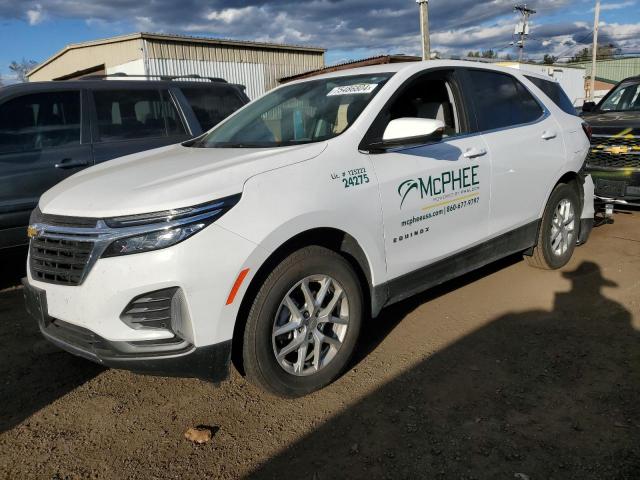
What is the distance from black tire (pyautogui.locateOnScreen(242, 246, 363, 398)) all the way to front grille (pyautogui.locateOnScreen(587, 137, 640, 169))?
15.0 ft

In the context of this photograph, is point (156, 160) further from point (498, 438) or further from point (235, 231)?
point (498, 438)

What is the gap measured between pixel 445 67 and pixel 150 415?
3051mm

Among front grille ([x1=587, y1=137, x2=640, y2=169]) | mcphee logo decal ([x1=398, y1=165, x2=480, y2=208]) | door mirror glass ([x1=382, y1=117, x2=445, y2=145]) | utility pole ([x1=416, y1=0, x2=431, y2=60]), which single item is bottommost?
mcphee logo decal ([x1=398, y1=165, x2=480, y2=208])

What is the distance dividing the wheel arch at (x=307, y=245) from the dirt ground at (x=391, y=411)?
1.42 ft

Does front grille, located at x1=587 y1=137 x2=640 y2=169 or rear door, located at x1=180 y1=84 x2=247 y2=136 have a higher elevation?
rear door, located at x1=180 y1=84 x2=247 y2=136

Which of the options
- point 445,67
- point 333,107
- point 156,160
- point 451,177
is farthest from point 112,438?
point 445,67

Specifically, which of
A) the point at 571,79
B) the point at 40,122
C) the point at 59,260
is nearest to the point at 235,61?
the point at 40,122

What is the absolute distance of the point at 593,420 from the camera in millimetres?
2703

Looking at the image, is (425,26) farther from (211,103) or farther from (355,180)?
(355,180)

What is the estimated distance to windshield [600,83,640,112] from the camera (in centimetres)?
776

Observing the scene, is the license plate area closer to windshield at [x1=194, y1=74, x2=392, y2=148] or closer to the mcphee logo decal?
windshield at [x1=194, y1=74, x2=392, y2=148]

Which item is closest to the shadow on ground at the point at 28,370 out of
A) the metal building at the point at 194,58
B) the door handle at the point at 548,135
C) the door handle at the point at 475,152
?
the door handle at the point at 475,152

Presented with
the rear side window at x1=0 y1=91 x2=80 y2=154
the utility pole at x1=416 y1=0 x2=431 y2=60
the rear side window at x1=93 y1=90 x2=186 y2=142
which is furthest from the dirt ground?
the utility pole at x1=416 y1=0 x2=431 y2=60

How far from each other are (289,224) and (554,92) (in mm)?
3548
